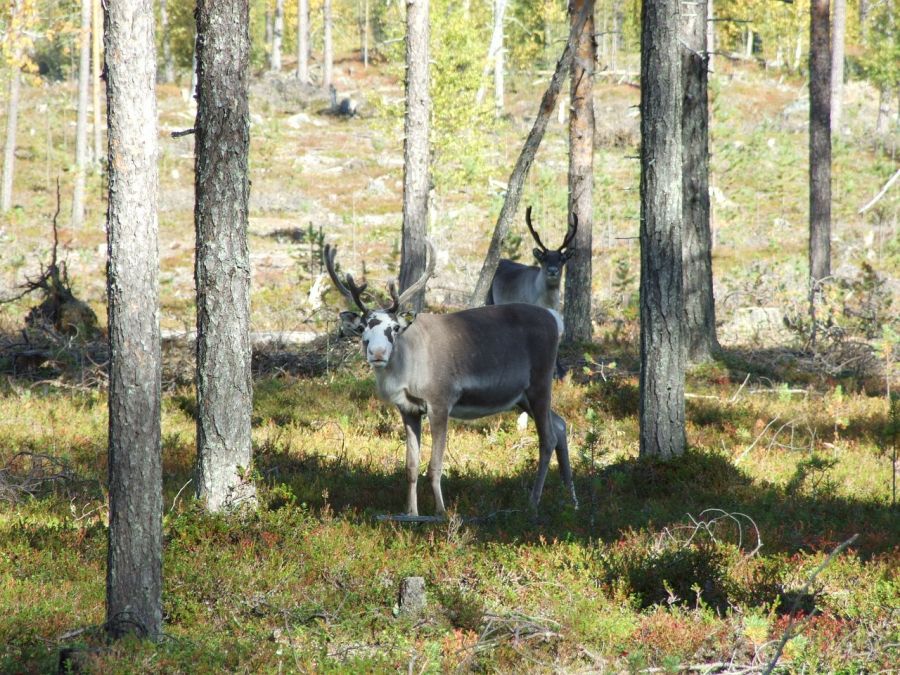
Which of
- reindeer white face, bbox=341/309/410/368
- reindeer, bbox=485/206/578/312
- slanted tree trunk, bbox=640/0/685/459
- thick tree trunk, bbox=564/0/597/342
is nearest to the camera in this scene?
reindeer white face, bbox=341/309/410/368

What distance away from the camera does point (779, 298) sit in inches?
878

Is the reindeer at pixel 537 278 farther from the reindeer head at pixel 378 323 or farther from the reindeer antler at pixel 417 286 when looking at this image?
the reindeer head at pixel 378 323

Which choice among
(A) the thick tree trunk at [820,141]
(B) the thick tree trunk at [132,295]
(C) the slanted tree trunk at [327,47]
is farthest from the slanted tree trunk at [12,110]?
(C) the slanted tree trunk at [327,47]

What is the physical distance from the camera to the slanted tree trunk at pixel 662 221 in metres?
9.46

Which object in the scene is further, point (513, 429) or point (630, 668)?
point (513, 429)

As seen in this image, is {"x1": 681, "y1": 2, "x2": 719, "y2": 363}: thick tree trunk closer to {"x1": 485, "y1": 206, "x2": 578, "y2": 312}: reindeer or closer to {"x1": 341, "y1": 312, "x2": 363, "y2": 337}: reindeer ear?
{"x1": 485, "y1": 206, "x2": 578, "y2": 312}: reindeer

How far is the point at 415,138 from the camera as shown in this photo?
55.8 feet

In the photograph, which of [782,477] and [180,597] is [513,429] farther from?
[180,597]

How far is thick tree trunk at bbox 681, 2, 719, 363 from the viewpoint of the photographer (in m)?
14.9

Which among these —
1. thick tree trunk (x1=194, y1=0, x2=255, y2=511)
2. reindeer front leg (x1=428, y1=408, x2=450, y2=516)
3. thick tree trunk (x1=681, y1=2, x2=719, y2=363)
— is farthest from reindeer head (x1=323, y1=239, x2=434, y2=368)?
thick tree trunk (x1=681, y1=2, x2=719, y2=363)

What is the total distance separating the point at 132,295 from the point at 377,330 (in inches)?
133

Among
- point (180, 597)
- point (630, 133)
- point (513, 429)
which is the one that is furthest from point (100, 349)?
point (630, 133)

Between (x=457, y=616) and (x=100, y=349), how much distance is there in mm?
11099

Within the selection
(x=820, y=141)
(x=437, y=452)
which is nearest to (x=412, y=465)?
(x=437, y=452)
